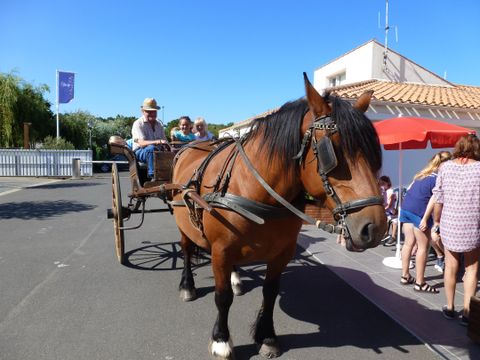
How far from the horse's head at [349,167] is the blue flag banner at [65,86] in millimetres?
27575

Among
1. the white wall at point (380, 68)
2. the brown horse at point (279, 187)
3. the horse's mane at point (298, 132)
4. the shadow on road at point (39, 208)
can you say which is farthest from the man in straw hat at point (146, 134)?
the white wall at point (380, 68)

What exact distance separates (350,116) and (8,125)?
25671 mm

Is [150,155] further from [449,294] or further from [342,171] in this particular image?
[449,294]

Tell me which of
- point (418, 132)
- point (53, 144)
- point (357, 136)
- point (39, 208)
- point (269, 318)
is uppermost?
point (53, 144)

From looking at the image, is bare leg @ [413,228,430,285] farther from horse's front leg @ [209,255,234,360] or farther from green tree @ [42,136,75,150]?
green tree @ [42,136,75,150]

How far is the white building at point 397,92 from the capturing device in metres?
9.22

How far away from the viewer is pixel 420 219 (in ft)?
13.2

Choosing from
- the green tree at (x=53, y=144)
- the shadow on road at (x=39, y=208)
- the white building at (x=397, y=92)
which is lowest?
the shadow on road at (x=39, y=208)

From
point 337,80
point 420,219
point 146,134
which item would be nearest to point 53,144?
point 337,80

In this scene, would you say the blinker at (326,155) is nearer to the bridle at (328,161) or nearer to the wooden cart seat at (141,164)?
the bridle at (328,161)

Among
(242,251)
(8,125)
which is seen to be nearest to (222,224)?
(242,251)

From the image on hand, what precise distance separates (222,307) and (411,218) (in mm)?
2857

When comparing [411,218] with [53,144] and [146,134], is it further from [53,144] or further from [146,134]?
[53,144]

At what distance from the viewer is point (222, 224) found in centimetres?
231
